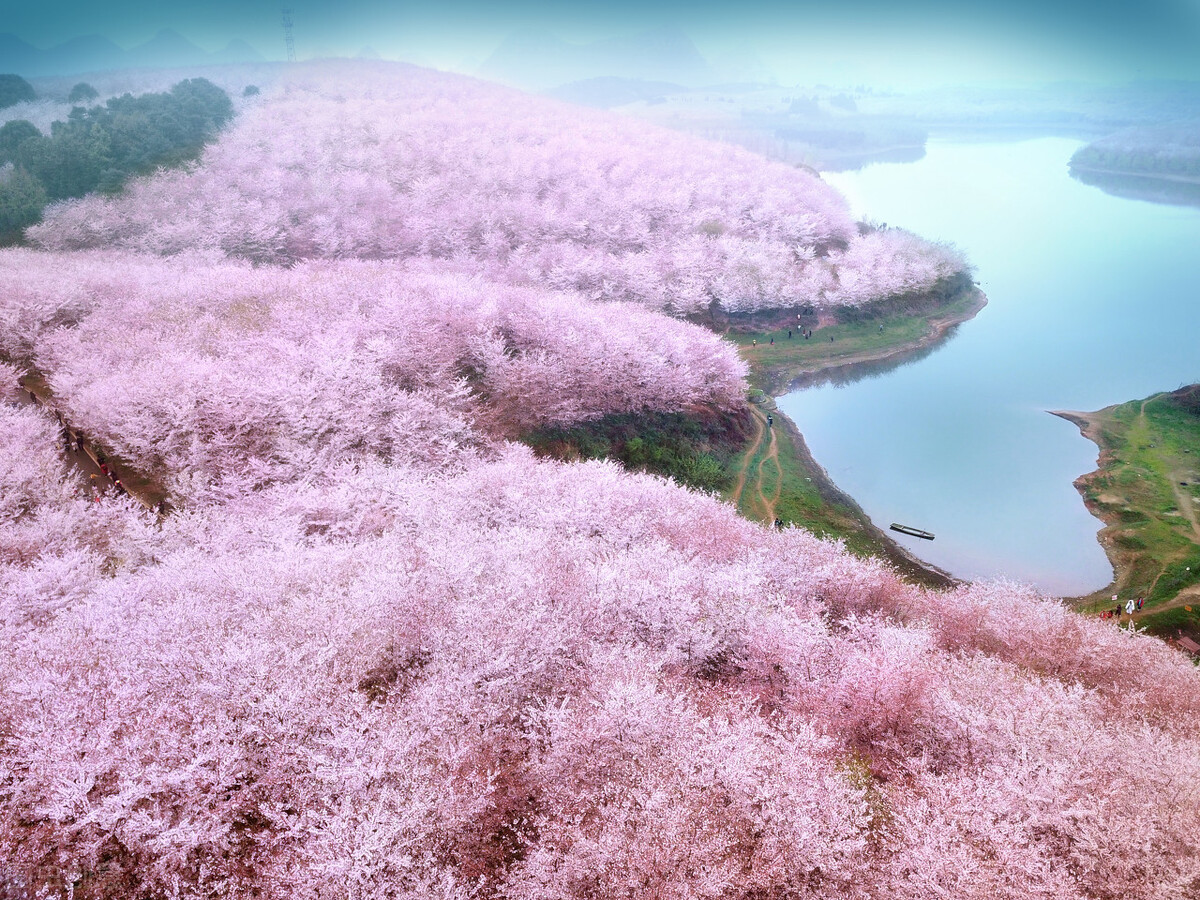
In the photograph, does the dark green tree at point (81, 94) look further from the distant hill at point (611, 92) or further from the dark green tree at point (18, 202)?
the distant hill at point (611, 92)

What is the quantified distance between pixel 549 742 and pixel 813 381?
148 feet

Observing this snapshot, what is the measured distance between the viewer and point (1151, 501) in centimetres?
3659

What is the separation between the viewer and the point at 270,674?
1343cm

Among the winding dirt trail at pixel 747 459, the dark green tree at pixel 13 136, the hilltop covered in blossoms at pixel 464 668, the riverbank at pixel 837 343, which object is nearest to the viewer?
the hilltop covered in blossoms at pixel 464 668

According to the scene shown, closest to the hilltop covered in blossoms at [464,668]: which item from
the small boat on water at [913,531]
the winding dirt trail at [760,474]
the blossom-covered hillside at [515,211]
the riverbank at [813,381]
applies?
the winding dirt trail at [760,474]

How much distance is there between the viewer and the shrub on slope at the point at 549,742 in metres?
10.6

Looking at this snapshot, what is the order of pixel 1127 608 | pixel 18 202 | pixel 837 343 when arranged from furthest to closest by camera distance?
pixel 837 343
pixel 18 202
pixel 1127 608

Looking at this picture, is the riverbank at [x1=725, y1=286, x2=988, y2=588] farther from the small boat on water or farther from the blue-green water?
the blue-green water

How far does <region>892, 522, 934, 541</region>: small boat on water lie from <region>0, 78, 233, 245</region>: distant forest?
71.0 m

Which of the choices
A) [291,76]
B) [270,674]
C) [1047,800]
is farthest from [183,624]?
[291,76]

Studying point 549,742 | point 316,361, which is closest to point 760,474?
point 316,361

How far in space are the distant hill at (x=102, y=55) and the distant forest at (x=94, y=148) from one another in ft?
82.3

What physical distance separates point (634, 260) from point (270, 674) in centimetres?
5162

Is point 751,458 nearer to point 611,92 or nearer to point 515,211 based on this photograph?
point 515,211
